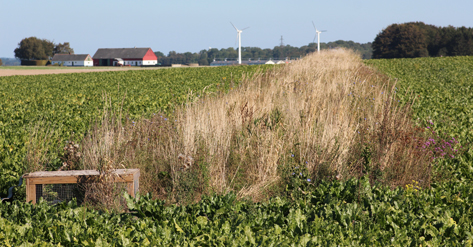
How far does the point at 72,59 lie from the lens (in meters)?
111

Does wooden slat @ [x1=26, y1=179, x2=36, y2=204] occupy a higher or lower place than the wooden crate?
lower

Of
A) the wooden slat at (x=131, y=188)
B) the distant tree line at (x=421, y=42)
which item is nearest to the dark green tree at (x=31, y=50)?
the distant tree line at (x=421, y=42)

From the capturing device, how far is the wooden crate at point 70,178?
479 centimetres

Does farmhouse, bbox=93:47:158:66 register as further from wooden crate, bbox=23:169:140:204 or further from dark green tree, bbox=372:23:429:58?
wooden crate, bbox=23:169:140:204

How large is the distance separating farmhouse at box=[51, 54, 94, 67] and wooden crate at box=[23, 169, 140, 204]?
113 m

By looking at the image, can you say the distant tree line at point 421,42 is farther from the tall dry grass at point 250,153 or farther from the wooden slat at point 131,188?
the wooden slat at point 131,188

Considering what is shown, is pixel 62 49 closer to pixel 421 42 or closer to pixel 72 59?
pixel 72 59

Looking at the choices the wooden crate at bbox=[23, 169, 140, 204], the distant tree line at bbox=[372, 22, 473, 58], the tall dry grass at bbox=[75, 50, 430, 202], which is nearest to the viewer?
the wooden crate at bbox=[23, 169, 140, 204]

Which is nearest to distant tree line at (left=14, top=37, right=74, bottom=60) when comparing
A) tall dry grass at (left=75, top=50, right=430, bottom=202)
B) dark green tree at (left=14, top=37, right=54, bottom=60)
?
dark green tree at (left=14, top=37, right=54, bottom=60)

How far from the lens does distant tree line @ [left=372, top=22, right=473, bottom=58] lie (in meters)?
77.4

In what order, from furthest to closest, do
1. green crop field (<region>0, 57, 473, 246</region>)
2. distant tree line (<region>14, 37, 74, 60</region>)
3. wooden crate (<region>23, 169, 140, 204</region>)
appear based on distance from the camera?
1. distant tree line (<region>14, 37, 74, 60</region>)
2. wooden crate (<region>23, 169, 140, 204</region>)
3. green crop field (<region>0, 57, 473, 246</region>)

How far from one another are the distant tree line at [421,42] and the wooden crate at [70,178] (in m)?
81.6

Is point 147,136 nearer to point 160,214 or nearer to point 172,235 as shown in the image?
point 160,214

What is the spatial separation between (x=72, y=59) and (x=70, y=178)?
116 meters
